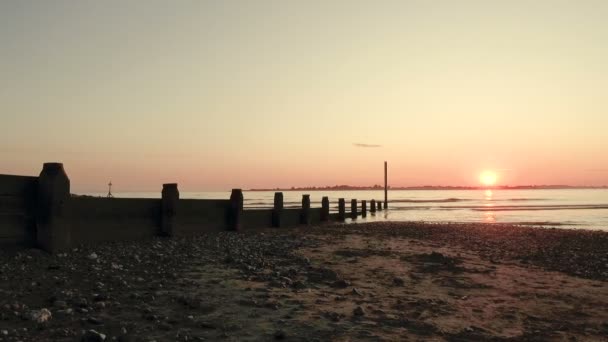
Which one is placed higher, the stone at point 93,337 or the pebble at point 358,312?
the stone at point 93,337

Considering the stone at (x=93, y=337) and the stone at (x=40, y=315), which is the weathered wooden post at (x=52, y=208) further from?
the stone at (x=93, y=337)

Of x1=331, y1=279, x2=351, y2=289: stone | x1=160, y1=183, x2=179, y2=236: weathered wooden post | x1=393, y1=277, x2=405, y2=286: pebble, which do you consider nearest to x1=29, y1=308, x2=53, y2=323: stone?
x1=331, y1=279, x2=351, y2=289: stone

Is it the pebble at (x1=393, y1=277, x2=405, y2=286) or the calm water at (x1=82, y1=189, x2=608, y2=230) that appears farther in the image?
the calm water at (x1=82, y1=189, x2=608, y2=230)

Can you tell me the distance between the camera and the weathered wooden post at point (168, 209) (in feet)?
39.9

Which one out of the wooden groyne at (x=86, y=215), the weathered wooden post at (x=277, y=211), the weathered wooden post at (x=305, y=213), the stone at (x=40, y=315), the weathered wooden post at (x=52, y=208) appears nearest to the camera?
the stone at (x=40, y=315)

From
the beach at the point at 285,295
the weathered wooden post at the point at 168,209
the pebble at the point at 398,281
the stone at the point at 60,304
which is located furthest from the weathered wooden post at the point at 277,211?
the stone at the point at 60,304

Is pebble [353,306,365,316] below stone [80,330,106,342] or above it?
below

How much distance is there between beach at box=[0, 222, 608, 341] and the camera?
5.00m

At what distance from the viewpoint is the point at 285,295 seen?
6.73m

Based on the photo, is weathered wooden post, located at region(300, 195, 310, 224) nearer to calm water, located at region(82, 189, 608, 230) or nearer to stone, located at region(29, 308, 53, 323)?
calm water, located at region(82, 189, 608, 230)

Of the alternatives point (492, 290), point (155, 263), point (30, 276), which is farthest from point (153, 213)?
A: point (492, 290)

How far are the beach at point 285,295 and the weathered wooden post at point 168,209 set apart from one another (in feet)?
1.94

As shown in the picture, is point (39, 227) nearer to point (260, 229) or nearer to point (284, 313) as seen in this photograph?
point (284, 313)

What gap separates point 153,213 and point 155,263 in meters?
3.84
